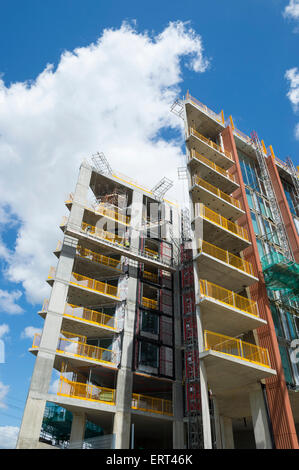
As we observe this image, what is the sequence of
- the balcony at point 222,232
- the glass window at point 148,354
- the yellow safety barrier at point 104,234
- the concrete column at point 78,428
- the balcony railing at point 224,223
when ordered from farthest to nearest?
the yellow safety barrier at point 104,234 < the glass window at point 148,354 < the balcony railing at point 224,223 < the balcony at point 222,232 < the concrete column at point 78,428

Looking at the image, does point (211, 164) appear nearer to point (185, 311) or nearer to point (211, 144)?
point (211, 144)

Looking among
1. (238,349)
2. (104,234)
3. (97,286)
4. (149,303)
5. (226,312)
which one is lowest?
(238,349)

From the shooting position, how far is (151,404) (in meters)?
25.5

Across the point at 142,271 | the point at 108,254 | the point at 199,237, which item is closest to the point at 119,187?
the point at 108,254

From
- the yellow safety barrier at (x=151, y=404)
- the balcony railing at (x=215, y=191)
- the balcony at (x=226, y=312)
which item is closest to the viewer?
the balcony at (x=226, y=312)

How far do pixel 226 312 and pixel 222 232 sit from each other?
621 cm

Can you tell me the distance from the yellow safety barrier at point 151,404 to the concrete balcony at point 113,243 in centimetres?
1090

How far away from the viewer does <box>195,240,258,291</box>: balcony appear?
69.7 ft

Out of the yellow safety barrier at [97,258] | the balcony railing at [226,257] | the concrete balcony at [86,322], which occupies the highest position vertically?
the yellow safety barrier at [97,258]

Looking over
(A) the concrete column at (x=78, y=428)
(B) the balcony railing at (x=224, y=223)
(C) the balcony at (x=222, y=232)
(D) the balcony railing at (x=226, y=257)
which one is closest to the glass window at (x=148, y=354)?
(A) the concrete column at (x=78, y=428)

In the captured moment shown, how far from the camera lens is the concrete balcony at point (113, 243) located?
2734 centimetres

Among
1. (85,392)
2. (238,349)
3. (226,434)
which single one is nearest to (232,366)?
(238,349)

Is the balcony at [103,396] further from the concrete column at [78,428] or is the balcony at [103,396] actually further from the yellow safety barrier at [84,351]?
the yellow safety barrier at [84,351]

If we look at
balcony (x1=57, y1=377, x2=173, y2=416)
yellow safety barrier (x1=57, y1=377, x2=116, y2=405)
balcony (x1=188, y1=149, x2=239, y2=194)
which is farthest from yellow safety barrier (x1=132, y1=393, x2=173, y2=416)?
balcony (x1=188, y1=149, x2=239, y2=194)
